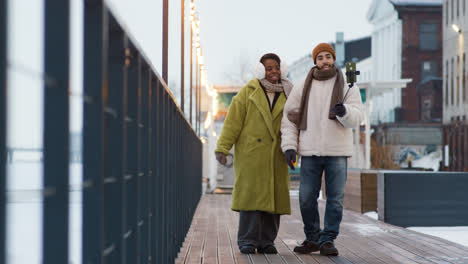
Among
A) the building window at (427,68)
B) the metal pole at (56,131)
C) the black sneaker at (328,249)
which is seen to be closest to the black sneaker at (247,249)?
the black sneaker at (328,249)

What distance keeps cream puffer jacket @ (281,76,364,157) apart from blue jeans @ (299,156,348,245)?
0.10 m

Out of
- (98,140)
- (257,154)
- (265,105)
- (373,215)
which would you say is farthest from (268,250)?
(373,215)

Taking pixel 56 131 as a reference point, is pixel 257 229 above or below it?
below

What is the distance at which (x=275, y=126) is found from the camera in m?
5.99

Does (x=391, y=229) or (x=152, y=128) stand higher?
(x=152, y=128)

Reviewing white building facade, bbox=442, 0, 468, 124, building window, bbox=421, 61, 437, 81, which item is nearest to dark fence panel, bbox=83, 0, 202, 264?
white building facade, bbox=442, 0, 468, 124

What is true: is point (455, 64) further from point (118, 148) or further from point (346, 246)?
point (118, 148)

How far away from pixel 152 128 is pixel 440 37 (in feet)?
155

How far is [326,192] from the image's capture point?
5707mm

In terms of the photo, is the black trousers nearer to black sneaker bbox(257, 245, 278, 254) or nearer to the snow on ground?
black sneaker bbox(257, 245, 278, 254)

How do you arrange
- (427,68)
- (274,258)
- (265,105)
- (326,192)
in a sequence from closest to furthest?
(274,258) → (326,192) → (265,105) → (427,68)

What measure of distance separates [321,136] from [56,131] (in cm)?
434

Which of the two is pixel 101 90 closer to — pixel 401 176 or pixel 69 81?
pixel 69 81

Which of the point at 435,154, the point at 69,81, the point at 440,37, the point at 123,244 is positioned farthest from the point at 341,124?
the point at 440,37
